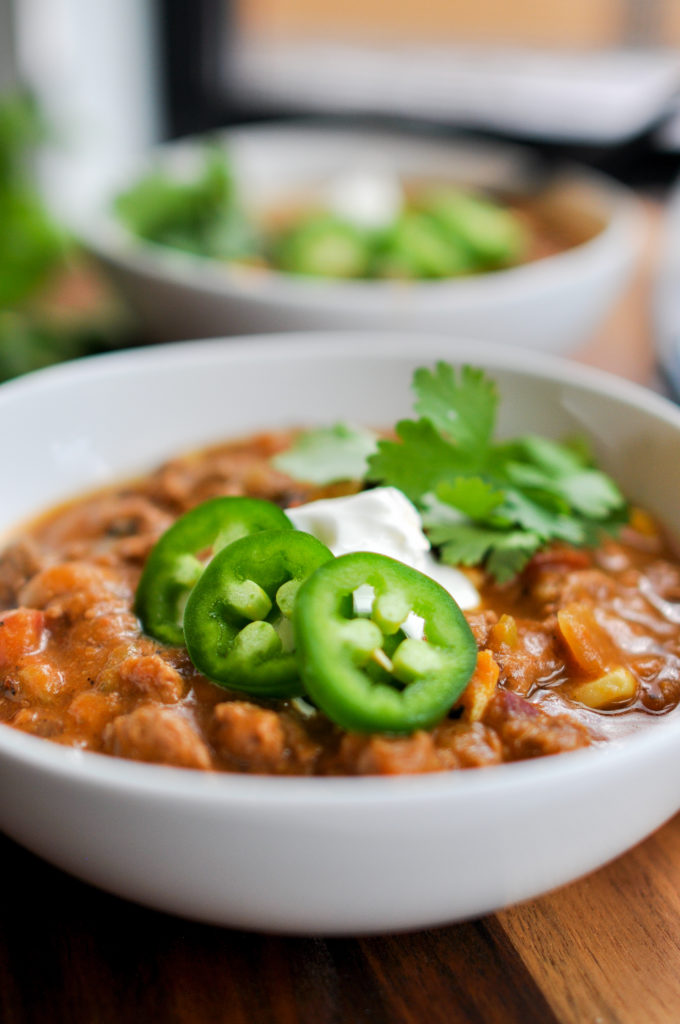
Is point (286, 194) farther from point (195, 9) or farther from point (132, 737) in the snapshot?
point (132, 737)

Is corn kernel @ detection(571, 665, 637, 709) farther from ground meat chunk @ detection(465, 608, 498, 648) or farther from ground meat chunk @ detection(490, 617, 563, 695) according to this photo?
ground meat chunk @ detection(465, 608, 498, 648)

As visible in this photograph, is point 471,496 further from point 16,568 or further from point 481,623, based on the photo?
point 16,568

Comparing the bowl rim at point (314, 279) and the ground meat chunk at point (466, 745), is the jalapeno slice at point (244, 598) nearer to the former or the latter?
the ground meat chunk at point (466, 745)

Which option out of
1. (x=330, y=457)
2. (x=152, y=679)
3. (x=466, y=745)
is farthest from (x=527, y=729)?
(x=330, y=457)

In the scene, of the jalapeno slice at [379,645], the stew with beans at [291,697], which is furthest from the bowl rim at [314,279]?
the jalapeno slice at [379,645]

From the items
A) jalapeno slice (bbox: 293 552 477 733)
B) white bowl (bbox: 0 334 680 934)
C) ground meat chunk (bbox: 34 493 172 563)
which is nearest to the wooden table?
white bowl (bbox: 0 334 680 934)

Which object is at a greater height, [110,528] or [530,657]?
[530,657]
